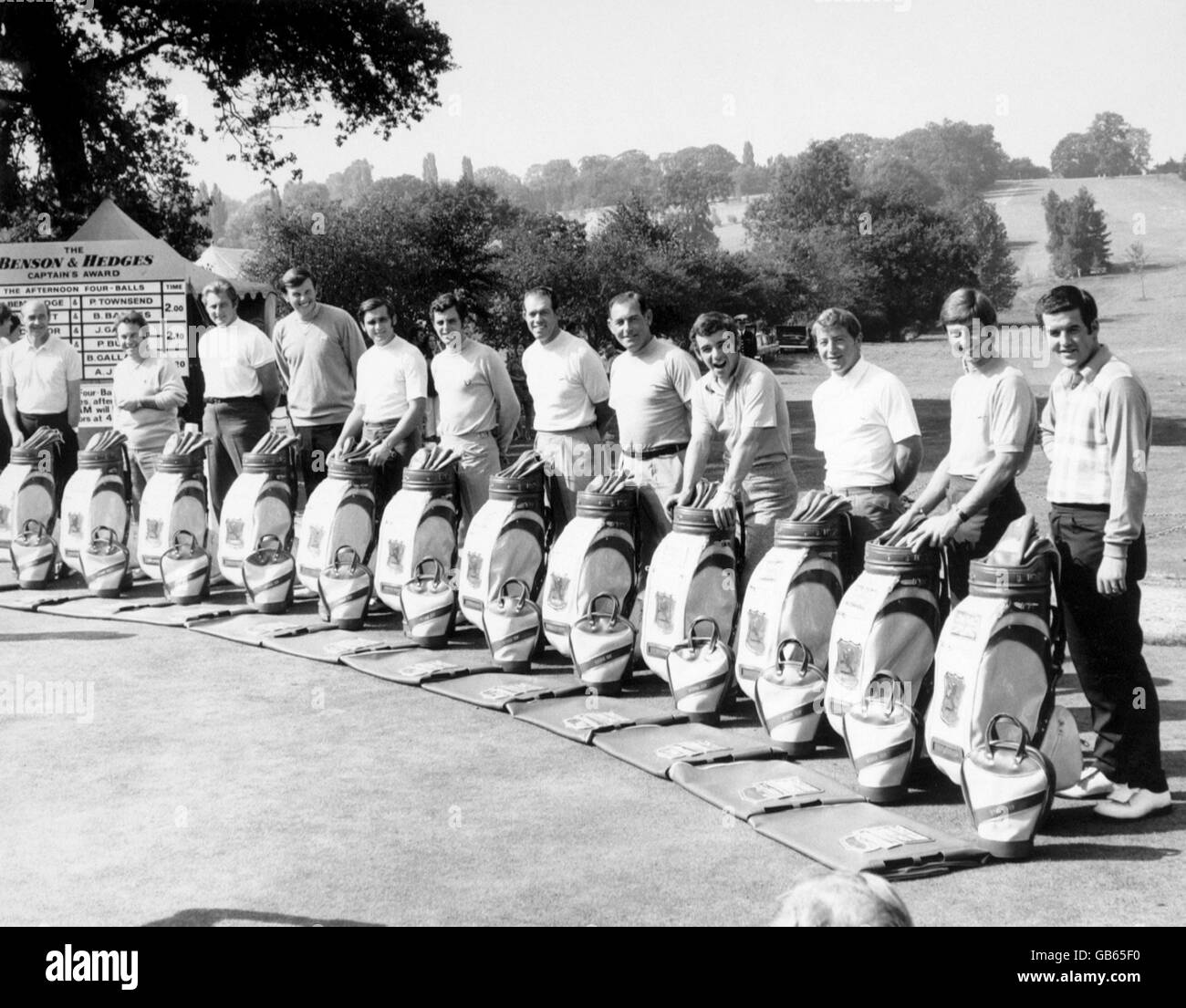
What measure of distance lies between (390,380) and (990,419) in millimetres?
4664

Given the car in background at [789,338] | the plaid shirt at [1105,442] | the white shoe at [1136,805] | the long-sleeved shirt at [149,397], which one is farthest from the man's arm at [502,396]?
the car in background at [789,338]

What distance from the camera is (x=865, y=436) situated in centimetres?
667

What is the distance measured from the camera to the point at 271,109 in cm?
2500

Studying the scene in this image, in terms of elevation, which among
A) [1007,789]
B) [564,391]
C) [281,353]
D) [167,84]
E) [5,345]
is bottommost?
[1007,789]

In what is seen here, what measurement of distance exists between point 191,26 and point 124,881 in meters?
21.6

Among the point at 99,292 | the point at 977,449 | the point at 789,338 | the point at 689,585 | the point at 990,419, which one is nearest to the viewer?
the point at 990,419

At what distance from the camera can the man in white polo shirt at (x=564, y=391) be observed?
8672 millimetres

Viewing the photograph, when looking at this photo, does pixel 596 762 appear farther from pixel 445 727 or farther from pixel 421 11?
pixel 421 11

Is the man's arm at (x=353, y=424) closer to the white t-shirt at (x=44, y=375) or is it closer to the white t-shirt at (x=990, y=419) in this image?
the white t-shirt at (x=44, y=375)

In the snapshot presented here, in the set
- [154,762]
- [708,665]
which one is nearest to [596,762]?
[708,665]

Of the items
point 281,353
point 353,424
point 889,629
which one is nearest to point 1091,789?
point 889,629

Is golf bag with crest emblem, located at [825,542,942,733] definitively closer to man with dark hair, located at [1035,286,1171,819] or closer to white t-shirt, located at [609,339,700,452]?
man with dark hair, located at [1035,286,1171,819]

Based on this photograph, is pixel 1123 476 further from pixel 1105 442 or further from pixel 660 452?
pixel 660 452
